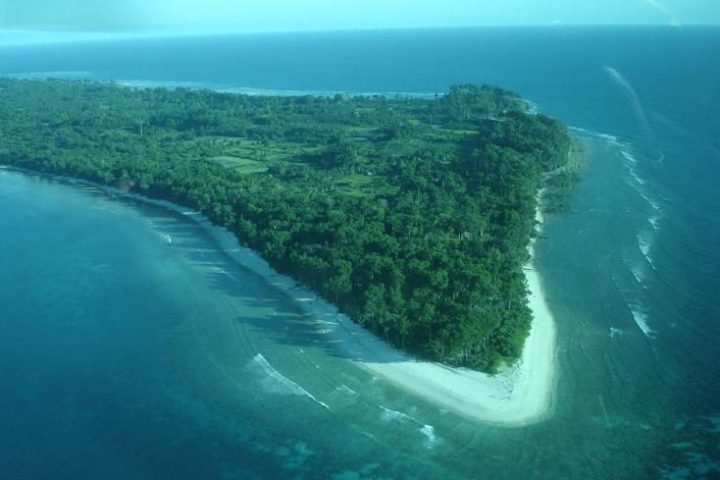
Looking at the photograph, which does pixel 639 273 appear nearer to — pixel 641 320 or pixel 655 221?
pixel 641 320

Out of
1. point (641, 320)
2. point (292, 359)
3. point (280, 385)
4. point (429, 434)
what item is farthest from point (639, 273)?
point (280, 385)

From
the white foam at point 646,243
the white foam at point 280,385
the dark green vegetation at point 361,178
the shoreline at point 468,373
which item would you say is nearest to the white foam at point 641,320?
the shoreline at point 468,373

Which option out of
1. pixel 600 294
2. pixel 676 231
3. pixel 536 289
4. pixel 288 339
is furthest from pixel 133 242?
pixel 676 231

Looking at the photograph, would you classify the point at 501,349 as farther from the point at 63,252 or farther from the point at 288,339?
the point at 63,252

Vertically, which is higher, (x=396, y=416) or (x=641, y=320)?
(x=641, y=320)

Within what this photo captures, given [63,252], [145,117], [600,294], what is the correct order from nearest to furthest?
[600,294], [63,252], [145,117]
